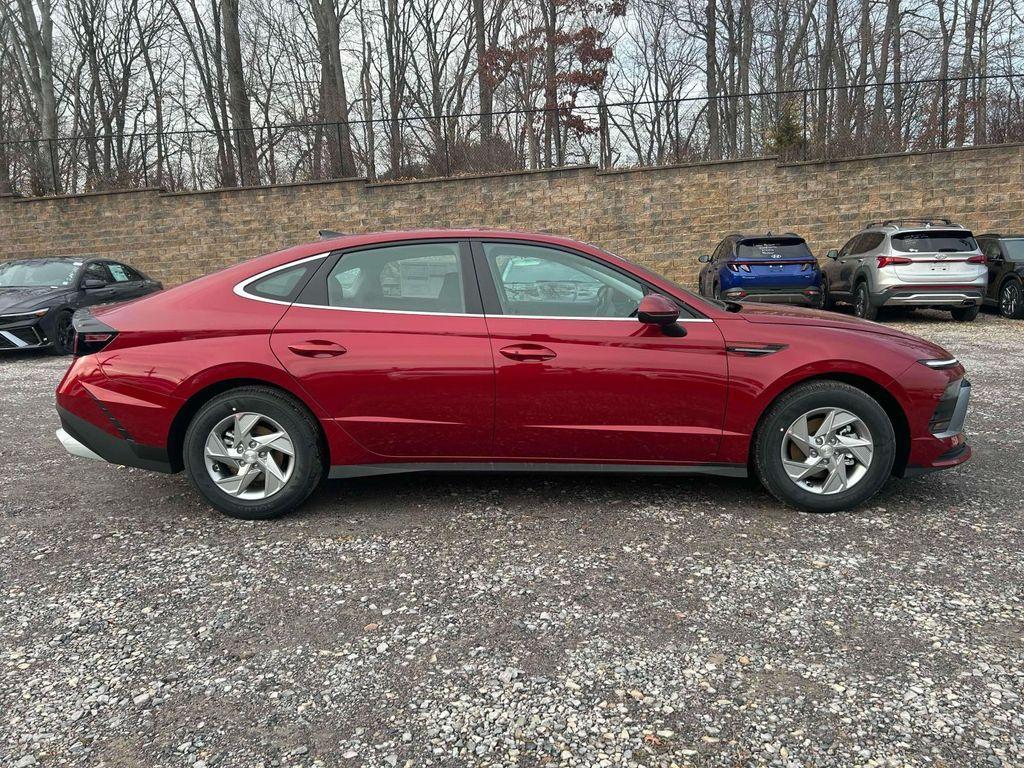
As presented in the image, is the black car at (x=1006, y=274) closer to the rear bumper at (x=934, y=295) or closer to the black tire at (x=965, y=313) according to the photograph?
the black tire at (x=965, y=313)

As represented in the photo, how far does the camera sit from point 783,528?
379cm

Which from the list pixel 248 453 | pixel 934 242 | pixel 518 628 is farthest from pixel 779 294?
pixel 518 628

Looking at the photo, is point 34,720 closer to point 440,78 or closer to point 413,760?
point 413,760

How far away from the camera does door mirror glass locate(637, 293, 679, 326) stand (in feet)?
12.5

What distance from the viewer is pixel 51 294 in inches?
424

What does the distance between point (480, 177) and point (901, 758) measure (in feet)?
55.0

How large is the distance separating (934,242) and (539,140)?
1046 centimetres

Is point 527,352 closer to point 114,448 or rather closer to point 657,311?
point 657,311

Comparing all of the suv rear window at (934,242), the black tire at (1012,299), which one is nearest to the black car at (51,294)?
the suv rear window at (934,242)

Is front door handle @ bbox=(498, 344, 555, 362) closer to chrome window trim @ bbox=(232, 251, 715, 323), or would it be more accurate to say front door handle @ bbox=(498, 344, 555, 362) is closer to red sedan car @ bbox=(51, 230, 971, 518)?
red sedan car @ bbox=(51, 230, 971, 518)

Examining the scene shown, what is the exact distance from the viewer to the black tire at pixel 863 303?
1268cm

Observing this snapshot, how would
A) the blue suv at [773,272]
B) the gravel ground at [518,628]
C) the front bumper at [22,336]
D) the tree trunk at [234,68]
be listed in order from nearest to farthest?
1. the gravel ground at [518,628]
2. the front bumper at [22,336]
3. the blue suv at [773,272]
4. the tree trunk at [234,68]

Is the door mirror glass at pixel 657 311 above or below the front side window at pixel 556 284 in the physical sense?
below

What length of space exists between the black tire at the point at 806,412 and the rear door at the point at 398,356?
147 centimetres
